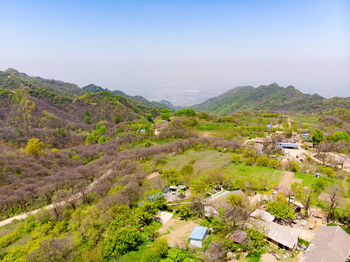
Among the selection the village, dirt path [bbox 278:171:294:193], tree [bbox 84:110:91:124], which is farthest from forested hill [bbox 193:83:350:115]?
the village

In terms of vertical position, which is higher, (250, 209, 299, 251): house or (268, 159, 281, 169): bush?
(250, 209, 299, 251): house

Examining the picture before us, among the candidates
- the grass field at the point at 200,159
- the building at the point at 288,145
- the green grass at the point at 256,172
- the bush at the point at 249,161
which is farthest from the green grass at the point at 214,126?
the green grass at the point at 256,172

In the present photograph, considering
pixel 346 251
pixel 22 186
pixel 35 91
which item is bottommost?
pixel 22 186

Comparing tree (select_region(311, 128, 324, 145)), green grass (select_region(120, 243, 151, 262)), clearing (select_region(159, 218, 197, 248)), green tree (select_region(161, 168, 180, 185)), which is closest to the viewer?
green grass (select_region(120, 243, 151, 262))

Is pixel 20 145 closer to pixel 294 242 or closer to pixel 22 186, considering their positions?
pixel 22 186

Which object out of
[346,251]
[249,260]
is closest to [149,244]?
[249,260]

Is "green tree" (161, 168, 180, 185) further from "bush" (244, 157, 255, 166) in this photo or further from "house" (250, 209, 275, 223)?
"bush" (244, 157, 255, 166)

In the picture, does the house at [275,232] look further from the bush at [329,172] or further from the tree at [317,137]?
the tree at [317,137]
